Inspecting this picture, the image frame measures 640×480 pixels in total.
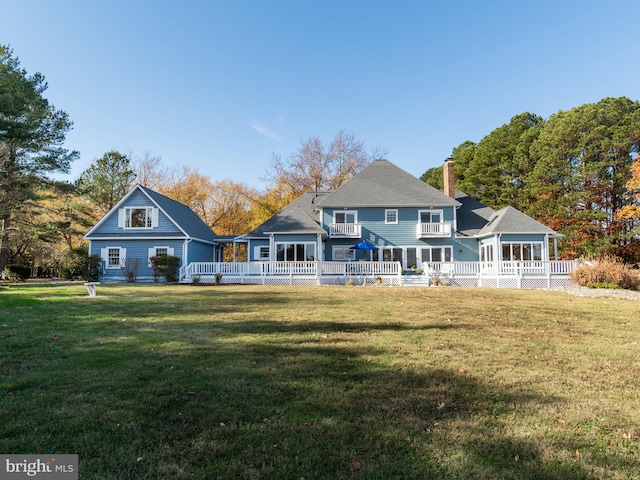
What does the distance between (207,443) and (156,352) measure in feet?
9.54

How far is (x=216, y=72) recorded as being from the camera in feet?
64.7

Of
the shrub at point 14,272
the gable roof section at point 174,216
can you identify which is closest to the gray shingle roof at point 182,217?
the gable roof section at point 174,216

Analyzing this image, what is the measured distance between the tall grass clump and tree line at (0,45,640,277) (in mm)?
12033

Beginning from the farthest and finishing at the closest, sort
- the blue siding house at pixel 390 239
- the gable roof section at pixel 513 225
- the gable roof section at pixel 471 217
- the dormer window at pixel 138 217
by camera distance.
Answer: the gable roof section at pixel 471 217
the dormer window at pixel 138 217
the gable roof section at pixel 513 225
the blue siding house at pixel 390 239

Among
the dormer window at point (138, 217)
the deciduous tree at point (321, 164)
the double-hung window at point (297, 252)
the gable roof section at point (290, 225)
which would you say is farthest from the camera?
the deciduous tree at point (321, 164)

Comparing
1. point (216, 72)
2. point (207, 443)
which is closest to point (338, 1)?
point (216, 72)

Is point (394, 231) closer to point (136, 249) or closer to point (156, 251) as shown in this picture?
point (156, 251)

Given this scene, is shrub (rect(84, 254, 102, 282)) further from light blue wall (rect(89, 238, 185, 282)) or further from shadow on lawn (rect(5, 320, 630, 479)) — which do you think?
shadow on lawn (rect(5, 320, 630, 479))

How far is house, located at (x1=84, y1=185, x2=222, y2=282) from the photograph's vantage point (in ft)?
77.9

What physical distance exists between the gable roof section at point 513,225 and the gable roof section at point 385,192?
291 centimetres

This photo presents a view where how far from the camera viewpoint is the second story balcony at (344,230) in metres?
25.2

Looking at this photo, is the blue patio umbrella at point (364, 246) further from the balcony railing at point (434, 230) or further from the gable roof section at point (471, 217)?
the gable roof section at point (471, 217)

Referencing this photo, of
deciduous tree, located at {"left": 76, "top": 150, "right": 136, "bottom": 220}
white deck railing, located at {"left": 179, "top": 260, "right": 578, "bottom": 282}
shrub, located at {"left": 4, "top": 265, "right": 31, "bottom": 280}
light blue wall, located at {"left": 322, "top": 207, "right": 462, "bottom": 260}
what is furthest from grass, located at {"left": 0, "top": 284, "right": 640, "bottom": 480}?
deciduous tree, located at {"left": 76, "top": 150, "right": 136, "bottom": 220}

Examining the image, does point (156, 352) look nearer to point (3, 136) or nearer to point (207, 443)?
point (207, 443)
